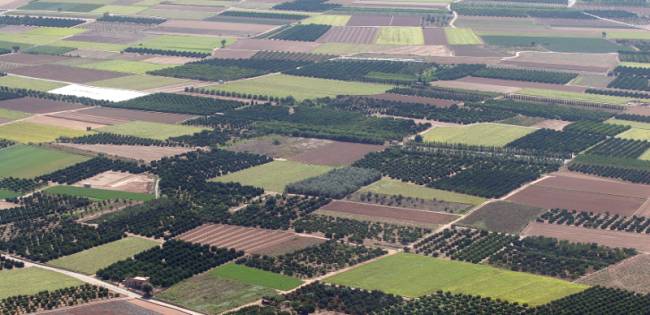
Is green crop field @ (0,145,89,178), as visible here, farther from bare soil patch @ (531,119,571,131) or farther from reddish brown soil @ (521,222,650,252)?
bare soil patch @ (531,119,571,131)

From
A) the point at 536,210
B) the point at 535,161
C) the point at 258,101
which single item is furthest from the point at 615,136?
the point at 258,101

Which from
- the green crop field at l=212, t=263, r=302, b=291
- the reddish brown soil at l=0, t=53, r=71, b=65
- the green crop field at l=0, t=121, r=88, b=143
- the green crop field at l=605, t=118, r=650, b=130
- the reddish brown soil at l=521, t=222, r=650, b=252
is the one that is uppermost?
the green crop field at l=212, t=263, r=302, b=291

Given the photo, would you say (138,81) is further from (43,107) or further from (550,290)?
(550,290)

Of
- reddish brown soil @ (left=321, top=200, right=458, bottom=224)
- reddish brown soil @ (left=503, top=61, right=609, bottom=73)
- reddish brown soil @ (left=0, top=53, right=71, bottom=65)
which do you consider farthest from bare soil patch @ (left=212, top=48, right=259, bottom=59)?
reddish brown soil @ (left=321, top=200, right=458, bottom=224)

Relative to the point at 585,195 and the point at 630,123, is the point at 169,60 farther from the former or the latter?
the point at 585,195

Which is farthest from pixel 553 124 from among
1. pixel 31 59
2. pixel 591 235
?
pixel 31 59
